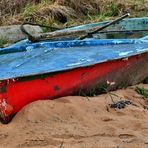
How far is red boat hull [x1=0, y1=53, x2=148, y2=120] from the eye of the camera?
4285mm

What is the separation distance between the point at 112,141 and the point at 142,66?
1.70 meters

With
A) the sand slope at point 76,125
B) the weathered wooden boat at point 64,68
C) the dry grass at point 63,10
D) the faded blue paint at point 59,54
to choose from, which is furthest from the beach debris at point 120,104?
the dry grass at point 63,10

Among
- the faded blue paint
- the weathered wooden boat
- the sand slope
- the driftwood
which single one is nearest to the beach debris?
the sand slope

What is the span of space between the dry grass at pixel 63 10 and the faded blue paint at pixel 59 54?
3547 millimetres

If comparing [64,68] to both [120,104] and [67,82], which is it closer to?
[67,82]

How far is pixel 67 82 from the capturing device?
460 cm

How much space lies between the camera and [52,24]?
29.4 ft

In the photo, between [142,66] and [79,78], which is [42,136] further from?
[142,66]

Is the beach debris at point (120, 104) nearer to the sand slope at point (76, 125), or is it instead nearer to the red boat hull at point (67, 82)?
the sand slope at point (76, 125)

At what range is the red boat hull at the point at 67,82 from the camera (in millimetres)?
4285

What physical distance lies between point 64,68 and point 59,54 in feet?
1.67

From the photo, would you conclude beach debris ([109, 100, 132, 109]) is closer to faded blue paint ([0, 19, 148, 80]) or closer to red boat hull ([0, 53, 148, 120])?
red boat hull ([0, 53, 148, 120])

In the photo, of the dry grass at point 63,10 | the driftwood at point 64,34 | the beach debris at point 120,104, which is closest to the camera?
the beach debris at point 120,104

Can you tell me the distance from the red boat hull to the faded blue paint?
0.08 meters
